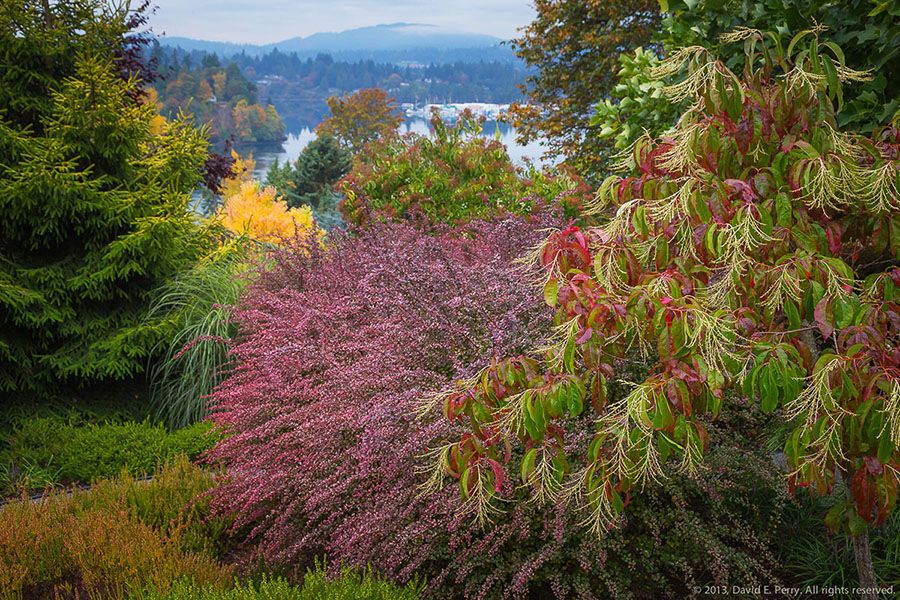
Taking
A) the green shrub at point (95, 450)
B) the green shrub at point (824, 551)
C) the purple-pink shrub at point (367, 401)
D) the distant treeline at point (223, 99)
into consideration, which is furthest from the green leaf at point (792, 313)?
the distant treeline at point (223, 99)

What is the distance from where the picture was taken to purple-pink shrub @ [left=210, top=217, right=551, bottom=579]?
305cm

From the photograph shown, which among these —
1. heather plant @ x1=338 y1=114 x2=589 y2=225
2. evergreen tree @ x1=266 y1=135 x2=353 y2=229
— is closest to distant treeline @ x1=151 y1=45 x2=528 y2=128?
evergreen tree @ x1=266 y1=135 x2=353 y2=229

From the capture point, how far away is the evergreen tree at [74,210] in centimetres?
588

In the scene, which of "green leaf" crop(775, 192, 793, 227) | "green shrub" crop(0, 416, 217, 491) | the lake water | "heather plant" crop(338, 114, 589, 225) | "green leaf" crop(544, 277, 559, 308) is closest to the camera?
"green leaf" crop(544, 277, 559, 308)

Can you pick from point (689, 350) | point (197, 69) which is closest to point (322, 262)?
point (689, 350)

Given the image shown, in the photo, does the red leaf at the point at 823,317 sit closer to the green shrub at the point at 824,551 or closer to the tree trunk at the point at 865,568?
the tree trunk at the point at 865,568

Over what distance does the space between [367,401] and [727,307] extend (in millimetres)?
1803

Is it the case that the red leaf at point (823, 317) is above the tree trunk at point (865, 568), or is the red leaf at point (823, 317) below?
above

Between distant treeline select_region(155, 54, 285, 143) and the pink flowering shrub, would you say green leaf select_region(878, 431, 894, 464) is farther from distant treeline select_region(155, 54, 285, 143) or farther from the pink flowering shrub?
distant treeline select_region(155, 54, 285, 143)

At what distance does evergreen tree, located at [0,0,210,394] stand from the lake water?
368 centimetres

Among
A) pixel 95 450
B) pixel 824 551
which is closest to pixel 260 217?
pixel 95 450

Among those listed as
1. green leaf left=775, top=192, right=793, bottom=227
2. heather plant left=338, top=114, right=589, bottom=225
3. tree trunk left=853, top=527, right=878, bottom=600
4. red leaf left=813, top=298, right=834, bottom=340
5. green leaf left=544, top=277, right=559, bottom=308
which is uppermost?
green leaf left=775, top=192, right=793, bottom=227

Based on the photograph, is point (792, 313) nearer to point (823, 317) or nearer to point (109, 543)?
point (823, 317)

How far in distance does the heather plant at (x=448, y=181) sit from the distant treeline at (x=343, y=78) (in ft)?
63.2
